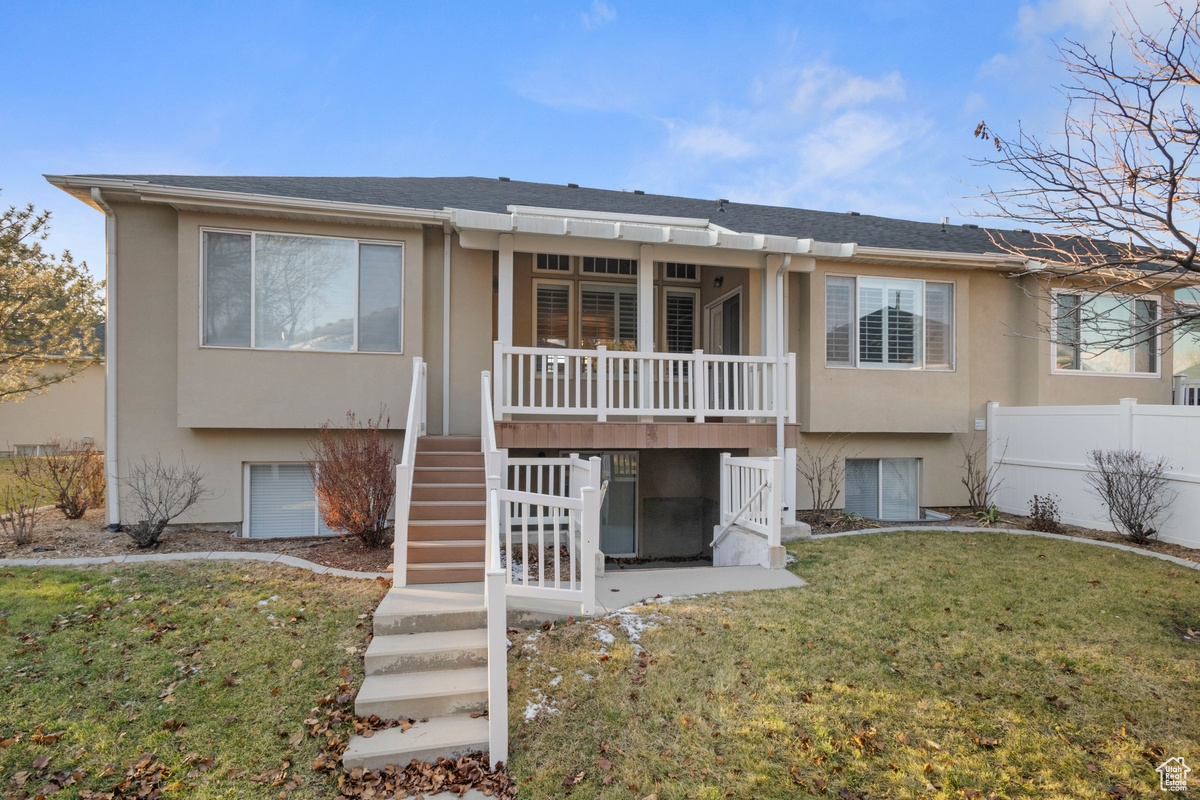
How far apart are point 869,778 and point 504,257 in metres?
6.80

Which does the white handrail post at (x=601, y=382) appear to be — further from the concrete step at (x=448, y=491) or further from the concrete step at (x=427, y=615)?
the concrete step at (x=427, y=615)

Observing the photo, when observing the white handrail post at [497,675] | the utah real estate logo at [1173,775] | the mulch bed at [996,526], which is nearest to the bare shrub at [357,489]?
the white handrail post at [497,675]

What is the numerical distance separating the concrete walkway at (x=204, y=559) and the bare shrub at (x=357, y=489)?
64cm

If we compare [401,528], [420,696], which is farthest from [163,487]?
[420,696]

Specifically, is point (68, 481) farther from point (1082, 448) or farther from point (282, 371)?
point (1082, 448)

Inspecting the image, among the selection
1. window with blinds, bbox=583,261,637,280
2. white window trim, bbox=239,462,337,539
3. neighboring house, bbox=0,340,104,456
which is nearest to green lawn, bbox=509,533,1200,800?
white window trim, bbox=239,462,337,539

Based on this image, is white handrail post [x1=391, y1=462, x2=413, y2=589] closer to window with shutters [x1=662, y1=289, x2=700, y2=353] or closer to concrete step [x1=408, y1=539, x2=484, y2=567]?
concrete step [x1=408, y1=539, x2=484, y2=567]

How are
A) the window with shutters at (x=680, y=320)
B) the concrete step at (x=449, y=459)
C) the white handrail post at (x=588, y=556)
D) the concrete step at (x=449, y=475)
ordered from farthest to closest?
the window with shutters at (x=680, y=320), the concrete step at (x=449, y=459), the concrete step at (x=449, y=475), the white handrail post at (x=588, y=556)

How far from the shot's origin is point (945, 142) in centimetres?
668

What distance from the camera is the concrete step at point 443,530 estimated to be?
5.96m

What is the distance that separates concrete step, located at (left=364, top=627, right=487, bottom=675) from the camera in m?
4.18

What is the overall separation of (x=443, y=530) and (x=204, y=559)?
2.82m

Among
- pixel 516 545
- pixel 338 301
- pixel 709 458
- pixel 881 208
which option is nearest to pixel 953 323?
pixel 881 208

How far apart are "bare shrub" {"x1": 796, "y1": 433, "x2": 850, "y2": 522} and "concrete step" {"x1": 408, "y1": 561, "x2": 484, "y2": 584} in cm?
628
